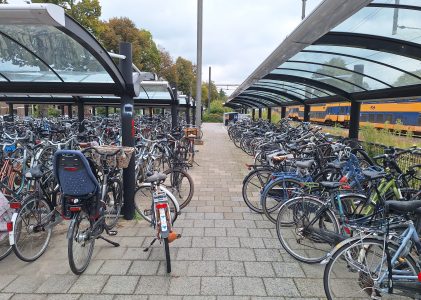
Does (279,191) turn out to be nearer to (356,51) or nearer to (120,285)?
(120,285)

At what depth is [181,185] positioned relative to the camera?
5.27m

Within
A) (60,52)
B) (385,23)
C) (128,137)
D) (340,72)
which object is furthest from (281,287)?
(340,72)

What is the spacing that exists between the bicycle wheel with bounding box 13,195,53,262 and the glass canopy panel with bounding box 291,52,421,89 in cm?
472

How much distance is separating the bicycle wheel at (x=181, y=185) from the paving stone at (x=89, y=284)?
6.99 ft

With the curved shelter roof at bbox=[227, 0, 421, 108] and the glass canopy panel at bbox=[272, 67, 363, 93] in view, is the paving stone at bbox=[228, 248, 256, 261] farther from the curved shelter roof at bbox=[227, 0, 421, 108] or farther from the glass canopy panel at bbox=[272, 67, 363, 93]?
the glass canopy panel at bbox=[272, 67, 363, 93]

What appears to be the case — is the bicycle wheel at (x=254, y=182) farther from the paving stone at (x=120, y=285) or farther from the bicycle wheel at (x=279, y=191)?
the paving stone at (x=120, y=285)

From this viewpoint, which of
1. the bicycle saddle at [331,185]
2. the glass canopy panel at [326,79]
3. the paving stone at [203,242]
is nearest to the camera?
the bicycle saddle at [331,185]

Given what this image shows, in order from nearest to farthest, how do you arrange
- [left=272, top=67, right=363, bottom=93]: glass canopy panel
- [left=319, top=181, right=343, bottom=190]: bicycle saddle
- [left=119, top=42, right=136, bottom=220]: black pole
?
[left=319, top=181, right=343, bottom=190]: bicycle saddle
[left=119, top=42, right=136, bottom=220]: black pole
[left=272, top=67, right=363, bottom=93]: glass canopy panel

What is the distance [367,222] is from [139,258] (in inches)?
88.9

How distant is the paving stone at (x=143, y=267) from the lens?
3078mm

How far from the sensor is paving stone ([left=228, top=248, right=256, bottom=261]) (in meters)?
3.38

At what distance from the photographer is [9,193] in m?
3.70

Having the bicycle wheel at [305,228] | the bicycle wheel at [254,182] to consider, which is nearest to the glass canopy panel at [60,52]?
the bicycle wheel at [254,182]

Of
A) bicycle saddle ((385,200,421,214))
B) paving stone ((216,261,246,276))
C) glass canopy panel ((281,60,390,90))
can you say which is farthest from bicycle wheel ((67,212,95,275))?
glass canopy panel ((281,60,390,90))
